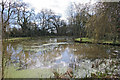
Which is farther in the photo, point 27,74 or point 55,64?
point 55,64

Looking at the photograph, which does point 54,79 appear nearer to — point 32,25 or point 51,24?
point 51,24

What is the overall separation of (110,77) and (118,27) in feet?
9.72

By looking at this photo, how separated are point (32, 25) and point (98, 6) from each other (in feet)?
38.0

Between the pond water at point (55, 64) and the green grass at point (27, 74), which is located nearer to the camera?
the green grass at point (27, 74)

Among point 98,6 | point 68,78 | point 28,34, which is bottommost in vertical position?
point 68,78

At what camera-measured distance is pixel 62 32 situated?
1442cm

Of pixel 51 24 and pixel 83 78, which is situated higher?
pixel 51 24

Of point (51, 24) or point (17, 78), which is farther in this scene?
point (51, 24)

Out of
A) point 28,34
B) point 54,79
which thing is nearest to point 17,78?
point 54,79

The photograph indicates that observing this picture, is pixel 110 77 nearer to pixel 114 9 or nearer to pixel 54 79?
pixel 54 79

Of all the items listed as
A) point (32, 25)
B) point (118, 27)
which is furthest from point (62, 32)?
point (118, 27)

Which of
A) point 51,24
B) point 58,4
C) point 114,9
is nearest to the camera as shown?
point 58,4

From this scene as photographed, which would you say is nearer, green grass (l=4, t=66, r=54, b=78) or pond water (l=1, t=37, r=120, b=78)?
green grass (l=4, t=66, r=54, b=78)

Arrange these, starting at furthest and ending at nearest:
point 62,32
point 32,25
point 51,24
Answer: point 62,32, point 32,25, point 51,24
